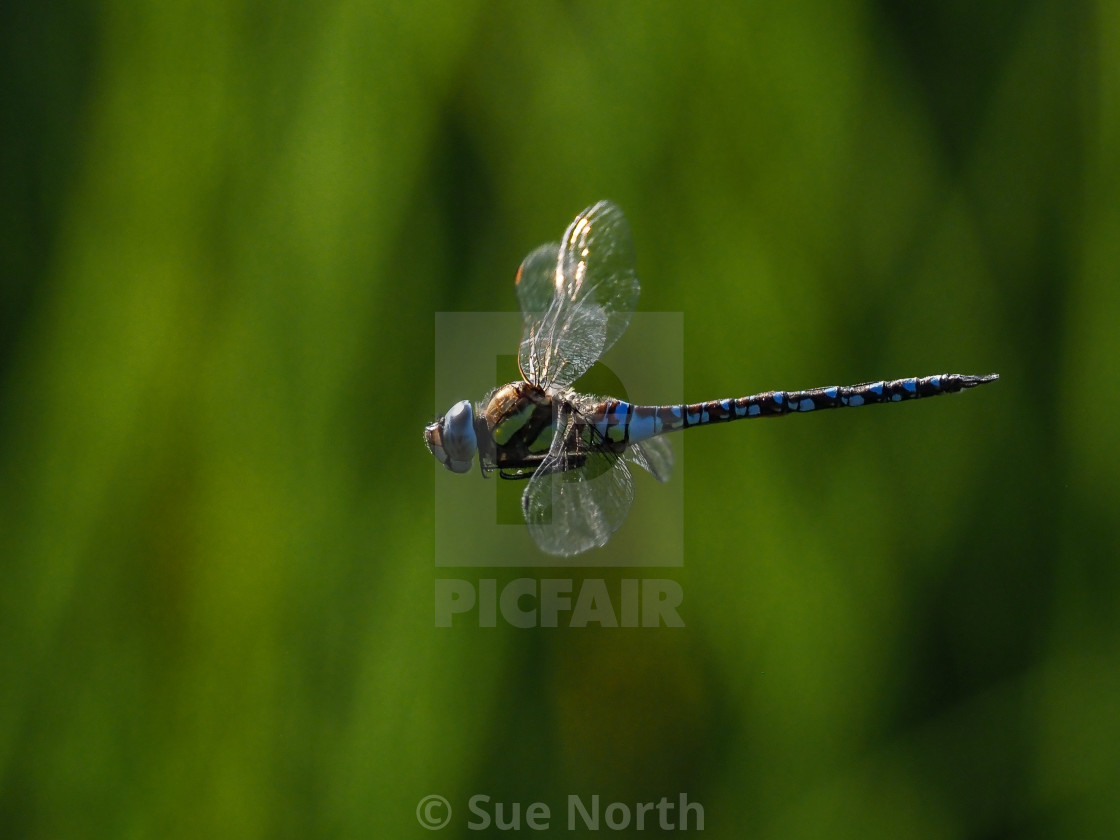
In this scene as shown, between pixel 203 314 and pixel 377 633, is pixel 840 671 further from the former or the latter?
pixel 203 314

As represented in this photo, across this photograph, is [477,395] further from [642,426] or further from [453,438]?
[642,426]

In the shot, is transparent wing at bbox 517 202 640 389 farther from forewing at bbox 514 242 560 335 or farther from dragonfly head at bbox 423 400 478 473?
dragonfly head at bbox 423 400 478 473

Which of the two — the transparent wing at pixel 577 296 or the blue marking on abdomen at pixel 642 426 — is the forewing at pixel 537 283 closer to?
the transparent wing at pixel 577 296

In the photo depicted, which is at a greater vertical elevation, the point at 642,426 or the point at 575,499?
the point at 642,426

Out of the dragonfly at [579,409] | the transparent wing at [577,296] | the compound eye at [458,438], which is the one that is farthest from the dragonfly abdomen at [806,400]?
the compound eye at [458,438]

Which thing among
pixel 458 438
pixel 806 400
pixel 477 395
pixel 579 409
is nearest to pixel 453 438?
pixel 458 438

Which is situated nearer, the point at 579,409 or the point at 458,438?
the point at 458,438

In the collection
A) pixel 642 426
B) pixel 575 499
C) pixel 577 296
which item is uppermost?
pixel 577 296
